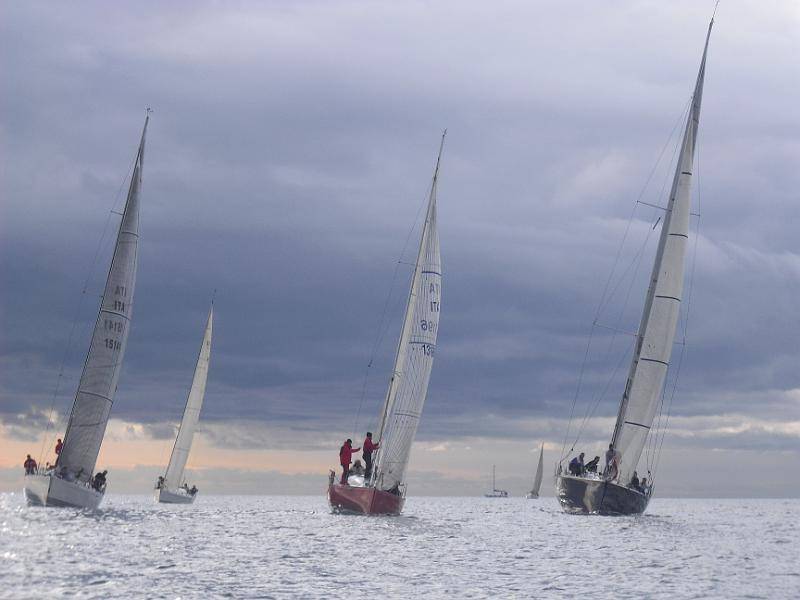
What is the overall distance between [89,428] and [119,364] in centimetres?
368

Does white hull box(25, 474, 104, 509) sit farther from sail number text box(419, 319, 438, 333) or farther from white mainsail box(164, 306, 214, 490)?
white mainsail box(164, 306, 214, 490)

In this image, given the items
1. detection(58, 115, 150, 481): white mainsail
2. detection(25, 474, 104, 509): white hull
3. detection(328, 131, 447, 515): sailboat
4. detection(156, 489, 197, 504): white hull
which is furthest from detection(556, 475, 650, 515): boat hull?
detection(156, 489, 197, 504): white hull

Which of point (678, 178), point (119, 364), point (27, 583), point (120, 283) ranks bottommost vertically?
point (27, 583)

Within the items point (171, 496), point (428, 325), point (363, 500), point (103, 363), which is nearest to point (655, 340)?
point (428, 325)

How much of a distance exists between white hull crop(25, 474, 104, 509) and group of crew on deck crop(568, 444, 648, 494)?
2653cm

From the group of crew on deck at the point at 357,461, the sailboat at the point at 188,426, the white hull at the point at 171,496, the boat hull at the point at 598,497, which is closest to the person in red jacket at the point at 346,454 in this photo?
the group of crew on deck at the point at 357,461

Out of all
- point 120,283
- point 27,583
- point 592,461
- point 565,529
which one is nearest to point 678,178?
point 592,461

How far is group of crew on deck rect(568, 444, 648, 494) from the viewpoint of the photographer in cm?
6638

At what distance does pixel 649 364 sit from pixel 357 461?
1866cm

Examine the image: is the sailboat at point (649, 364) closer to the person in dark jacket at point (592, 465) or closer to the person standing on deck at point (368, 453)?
the person in dark jacket at point (592, 465)

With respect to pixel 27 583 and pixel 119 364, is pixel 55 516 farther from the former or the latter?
pixel 27 583

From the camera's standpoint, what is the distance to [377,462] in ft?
194

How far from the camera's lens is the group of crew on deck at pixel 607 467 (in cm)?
6638

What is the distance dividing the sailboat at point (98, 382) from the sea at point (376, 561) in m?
1.84
